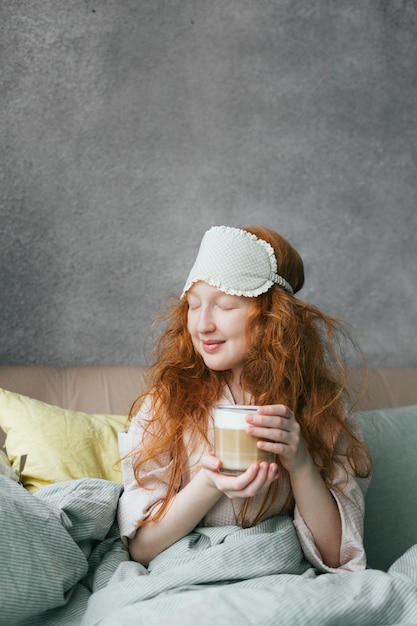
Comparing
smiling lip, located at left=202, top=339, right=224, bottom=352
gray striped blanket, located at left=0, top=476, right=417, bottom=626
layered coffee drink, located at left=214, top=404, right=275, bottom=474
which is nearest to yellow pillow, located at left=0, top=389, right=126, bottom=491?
gray striped blanket, located at left=0, top=476, right=417, bottom=626

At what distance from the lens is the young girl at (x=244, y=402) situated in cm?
142

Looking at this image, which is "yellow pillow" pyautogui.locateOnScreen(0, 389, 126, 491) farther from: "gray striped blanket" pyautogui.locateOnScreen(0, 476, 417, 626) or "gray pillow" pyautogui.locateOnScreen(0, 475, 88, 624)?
"gray pillow" pyautogui.locateOnScreen(0, 475, 88, 624)

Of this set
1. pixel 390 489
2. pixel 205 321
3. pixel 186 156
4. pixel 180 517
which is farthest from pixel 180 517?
pixel 186 156

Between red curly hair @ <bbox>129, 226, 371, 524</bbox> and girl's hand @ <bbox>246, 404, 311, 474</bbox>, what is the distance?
0.12 m

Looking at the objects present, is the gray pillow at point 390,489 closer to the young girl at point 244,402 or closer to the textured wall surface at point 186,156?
the young girl at point 244,402

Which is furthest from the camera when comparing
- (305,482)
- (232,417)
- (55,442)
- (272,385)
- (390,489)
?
(390,489)

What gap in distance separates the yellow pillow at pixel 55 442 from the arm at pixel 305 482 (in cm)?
48

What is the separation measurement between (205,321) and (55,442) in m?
0.53

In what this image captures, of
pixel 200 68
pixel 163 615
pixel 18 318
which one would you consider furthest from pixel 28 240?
pixel 163 615

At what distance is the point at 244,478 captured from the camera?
1.19 m

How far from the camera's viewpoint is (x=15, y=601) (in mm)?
1225

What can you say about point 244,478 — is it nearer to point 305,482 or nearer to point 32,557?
point 305,482

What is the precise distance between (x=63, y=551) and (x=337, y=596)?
0.49m

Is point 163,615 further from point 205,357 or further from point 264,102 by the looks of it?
point 264,102
